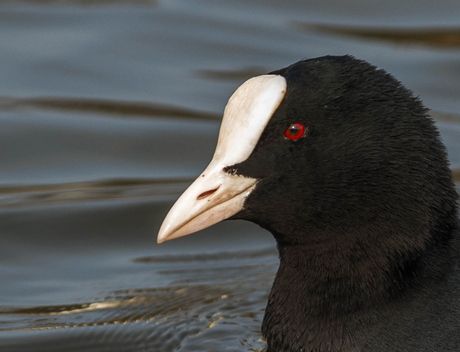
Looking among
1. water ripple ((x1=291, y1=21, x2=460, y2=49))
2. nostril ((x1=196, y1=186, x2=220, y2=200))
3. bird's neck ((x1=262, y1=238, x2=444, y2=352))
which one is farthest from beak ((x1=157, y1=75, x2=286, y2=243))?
water ripple ((x1=291, y1=21, x2=460, y2=49))

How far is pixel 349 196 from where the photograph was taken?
135 inches

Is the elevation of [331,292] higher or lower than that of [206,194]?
lower

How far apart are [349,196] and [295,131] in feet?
0.93

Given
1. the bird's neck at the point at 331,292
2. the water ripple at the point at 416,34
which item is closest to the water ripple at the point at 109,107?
the water ripple at the point at 416,34

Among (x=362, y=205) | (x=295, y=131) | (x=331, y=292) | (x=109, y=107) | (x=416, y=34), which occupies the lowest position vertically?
(x=331, y=292)

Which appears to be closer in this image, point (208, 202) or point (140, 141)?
point (208, 202)

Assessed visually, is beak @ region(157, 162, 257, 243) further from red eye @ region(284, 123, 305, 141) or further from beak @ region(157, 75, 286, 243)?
red eye @ region(284, 123, 305, 141)

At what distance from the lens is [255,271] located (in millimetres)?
4824

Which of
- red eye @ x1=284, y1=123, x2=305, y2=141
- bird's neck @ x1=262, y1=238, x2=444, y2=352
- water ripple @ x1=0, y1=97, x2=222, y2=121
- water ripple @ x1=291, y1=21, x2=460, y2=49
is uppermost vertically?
water ripple @ x1=291, y1=21, x2=460, y2=49

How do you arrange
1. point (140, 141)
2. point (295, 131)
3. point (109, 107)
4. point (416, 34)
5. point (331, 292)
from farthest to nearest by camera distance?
point (416, 34), point (109, 107), point (140, 141), point (331, 292), point (295, 131)

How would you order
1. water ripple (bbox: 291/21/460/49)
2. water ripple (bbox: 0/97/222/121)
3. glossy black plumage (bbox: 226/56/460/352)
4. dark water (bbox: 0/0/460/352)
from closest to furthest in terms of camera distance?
glossy black plumage (bbox: 226/56/460/352), dark water (bbox: 0/0/460/352), water ripple (bbox: 0/97/222/121), water ripple (bbox: 291/21/460/49)

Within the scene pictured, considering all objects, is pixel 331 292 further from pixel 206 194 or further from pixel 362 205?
pixel 206 194

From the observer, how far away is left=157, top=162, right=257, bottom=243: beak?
342 centimetres

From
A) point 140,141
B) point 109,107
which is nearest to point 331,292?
point 140,141
